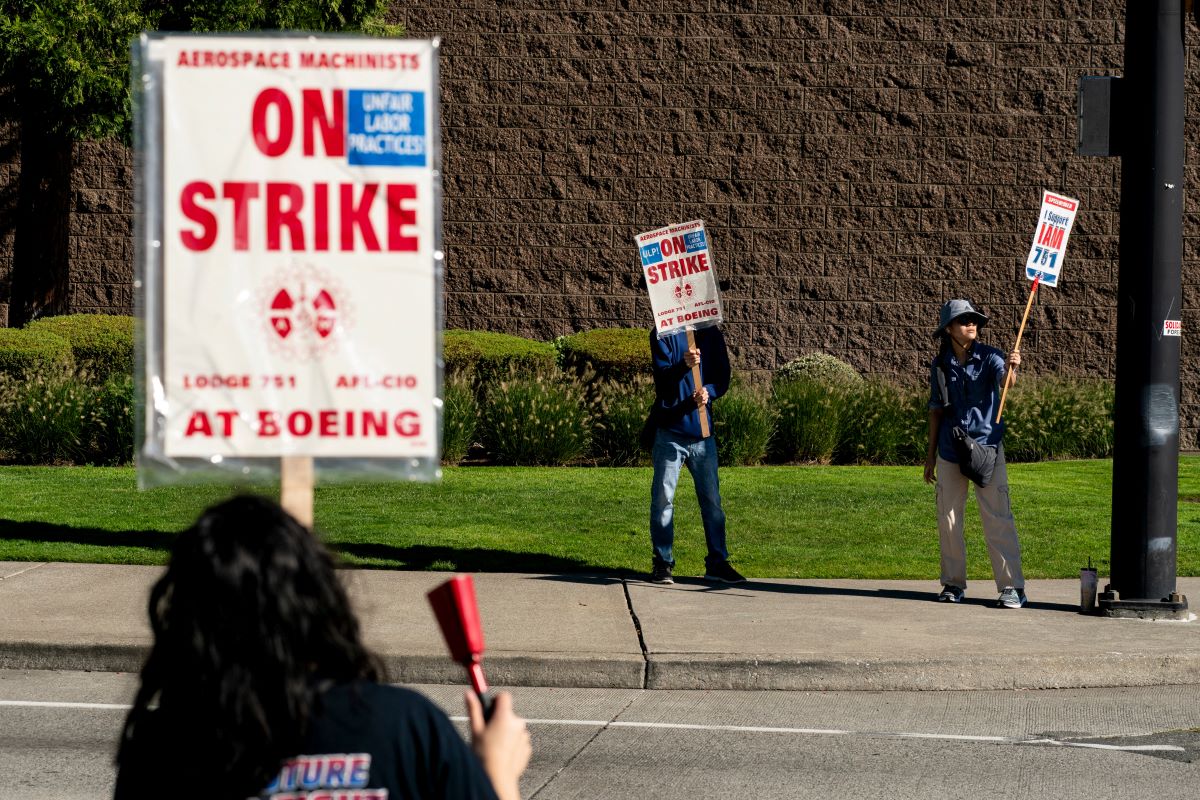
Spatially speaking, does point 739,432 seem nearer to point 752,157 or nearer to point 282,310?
point 752,157

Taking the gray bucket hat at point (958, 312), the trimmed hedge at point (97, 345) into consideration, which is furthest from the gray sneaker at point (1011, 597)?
the trimmed hedge at point (97, 345)

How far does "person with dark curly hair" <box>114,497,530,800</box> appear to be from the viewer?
2.27 metres

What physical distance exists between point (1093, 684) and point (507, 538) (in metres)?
5.24

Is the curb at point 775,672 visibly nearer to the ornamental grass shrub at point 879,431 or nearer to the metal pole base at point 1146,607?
the metal pole base at point 1146,607

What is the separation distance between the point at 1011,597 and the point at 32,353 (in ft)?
39.7

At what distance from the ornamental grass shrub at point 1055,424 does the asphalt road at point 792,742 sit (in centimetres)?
1015

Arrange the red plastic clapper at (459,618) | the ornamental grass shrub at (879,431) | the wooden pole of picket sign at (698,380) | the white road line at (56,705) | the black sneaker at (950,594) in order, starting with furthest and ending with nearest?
the ornamental grass shrub at (879,431), the wooden pole of picket sign at (698,380), the black sneaker at (950,594), the white road line at (56,705), the red plastic clapper at (459,618)

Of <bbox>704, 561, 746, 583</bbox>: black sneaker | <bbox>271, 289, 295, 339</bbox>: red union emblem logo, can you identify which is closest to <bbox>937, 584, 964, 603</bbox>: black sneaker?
<bbox>704, 561, 746, 583</bbox>: black sneaker

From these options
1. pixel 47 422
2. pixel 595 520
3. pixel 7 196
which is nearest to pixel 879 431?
pixel 595 520

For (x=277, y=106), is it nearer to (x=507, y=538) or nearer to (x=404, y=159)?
(x=404, y=159)

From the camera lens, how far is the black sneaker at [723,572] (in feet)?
34.9

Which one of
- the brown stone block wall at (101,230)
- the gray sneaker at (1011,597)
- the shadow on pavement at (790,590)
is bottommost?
the shadow on pavement at (790,590)

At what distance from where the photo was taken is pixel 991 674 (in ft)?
27.6

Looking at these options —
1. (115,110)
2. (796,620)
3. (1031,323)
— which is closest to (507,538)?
(796,620)
